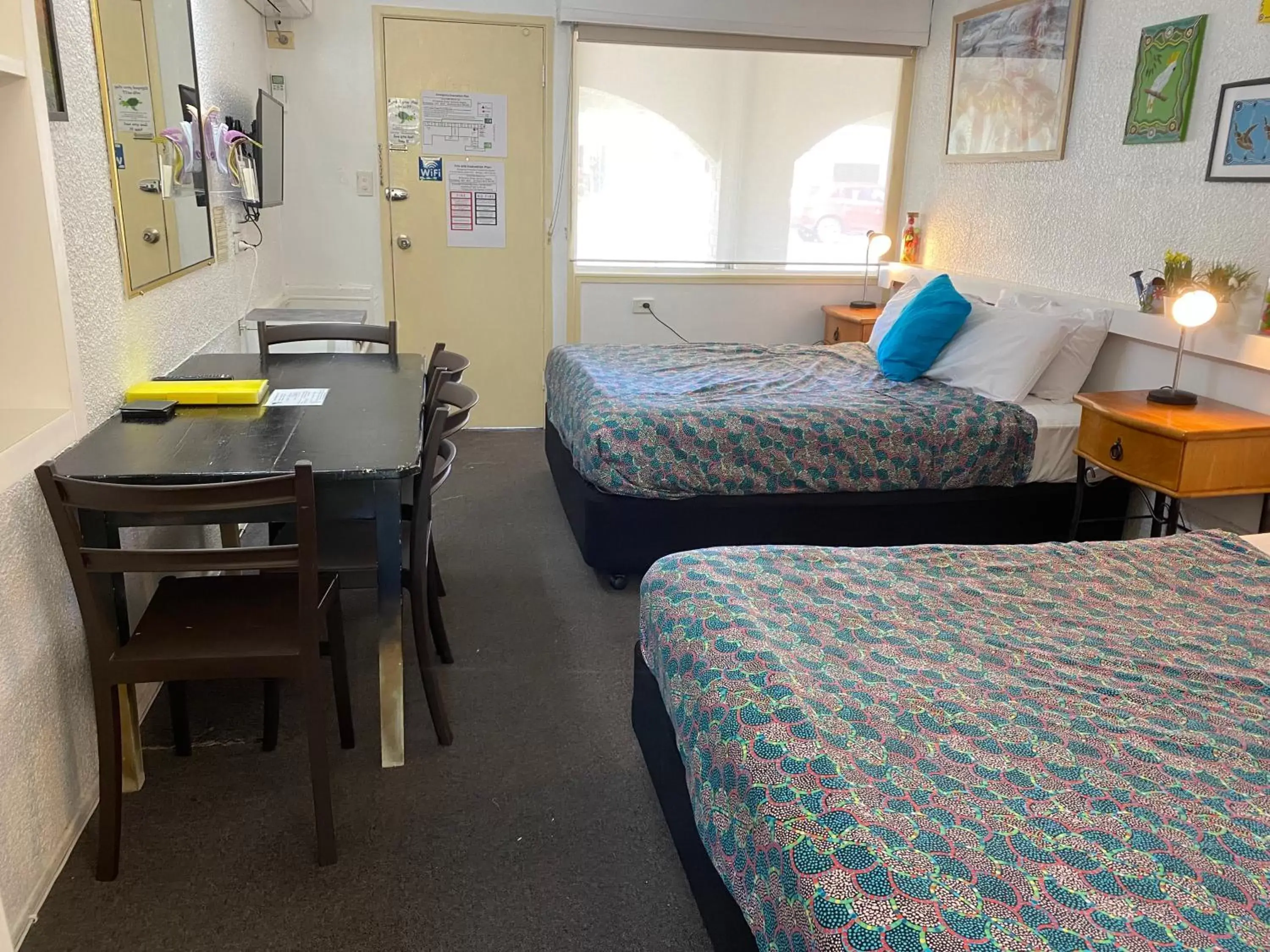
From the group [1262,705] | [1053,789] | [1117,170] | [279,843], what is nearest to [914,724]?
[1053,789]

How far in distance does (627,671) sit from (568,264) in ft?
9.42

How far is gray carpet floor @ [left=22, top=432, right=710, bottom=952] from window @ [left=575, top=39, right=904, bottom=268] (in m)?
2.87

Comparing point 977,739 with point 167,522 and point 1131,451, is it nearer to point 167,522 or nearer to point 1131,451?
point 167,522

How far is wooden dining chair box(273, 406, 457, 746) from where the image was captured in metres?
2.12

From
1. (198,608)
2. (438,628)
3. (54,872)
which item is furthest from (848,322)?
(54,872)

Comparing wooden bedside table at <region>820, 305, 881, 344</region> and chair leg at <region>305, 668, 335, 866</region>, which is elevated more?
wooden bedside table at <region>820, 305, 881, 344</region>

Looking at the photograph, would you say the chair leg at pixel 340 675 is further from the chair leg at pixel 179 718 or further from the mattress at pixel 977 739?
the mattress at pixel 977 739

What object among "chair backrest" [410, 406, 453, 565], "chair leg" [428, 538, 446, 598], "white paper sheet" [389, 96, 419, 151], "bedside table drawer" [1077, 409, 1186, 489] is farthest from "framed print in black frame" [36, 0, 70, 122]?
"bedside table drawer" [1077, 409, 1186, 489]

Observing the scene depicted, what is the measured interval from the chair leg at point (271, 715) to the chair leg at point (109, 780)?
366 millimetres

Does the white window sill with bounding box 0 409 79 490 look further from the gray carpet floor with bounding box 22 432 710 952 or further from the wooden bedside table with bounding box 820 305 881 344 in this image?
the wooden bedside table with bounding box 820 305 881 344

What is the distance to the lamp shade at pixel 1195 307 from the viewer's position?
2.67 m

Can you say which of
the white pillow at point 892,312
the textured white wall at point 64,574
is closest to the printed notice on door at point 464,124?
the white pillow at point 892,312

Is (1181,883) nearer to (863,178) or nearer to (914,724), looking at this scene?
(914,724)

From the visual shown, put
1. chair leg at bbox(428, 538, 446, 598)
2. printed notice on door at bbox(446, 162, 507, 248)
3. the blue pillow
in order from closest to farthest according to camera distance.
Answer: chair leg at bbox(428, 538, 446, 598), the blue pillow, printed notice on door at bbox(446, 162, 507, 248)
